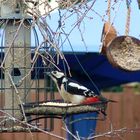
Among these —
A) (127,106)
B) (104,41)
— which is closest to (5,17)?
(104,41)

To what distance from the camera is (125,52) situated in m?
4.55

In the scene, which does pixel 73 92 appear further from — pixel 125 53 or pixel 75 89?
pixel 125 53

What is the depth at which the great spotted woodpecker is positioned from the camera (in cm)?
456

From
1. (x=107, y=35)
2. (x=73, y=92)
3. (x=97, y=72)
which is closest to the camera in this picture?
(x=107, y=35)

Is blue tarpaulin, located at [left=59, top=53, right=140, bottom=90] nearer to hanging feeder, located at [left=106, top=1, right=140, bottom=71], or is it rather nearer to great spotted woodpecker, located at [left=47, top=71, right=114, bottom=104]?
great spotted woodpecker, located at [left=47, top=71, right=114, bottom=104]

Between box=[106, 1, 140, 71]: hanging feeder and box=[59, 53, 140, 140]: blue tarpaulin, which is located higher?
box=[106, 1, 140, 71]: hanging feeder

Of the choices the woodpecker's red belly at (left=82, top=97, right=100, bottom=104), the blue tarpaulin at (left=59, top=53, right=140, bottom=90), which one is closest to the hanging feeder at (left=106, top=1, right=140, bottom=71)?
the woodpecker's red belly at (left=82, top=97, right=100, bottom=104)

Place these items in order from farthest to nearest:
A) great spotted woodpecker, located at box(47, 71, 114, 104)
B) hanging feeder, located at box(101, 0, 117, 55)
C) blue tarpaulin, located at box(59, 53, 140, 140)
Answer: blue tarpaulin, located at box(59, 53, 140, 140) < great spotted woodpecker, located at box(47, 71, 114, 104) < hanging feeder, located at box(101, 0, 117, 55)

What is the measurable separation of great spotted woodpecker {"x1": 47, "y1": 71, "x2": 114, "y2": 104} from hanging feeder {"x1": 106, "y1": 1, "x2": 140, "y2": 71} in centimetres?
25

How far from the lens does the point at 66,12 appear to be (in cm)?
402

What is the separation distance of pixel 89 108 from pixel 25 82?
2.81 ft

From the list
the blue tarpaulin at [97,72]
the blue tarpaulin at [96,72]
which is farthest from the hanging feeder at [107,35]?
the blue tarpaulin at [97,72]

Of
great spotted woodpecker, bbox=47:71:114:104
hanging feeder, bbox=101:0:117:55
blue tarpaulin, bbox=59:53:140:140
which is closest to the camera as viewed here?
hanging feeder, bbox=101:0:117:55

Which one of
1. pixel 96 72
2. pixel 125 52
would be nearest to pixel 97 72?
pixel 96 72
